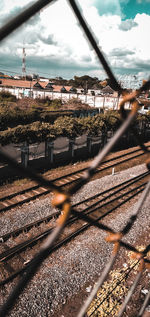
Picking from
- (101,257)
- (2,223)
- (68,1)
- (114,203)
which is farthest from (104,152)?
(114,203)

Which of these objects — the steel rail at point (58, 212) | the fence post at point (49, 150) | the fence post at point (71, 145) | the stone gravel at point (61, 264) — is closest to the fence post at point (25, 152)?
the fence post at point (49, 150)

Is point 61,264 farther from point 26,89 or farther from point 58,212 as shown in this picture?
point 26,89

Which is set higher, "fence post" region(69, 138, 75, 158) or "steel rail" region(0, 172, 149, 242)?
"fence post" region(69, 138, 75, 158)

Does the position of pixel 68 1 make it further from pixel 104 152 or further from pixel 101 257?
pixel 101 257

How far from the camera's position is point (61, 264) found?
6.61 meters

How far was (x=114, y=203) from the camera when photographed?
1053 cm

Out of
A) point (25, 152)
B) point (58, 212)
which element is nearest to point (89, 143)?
point (25, 152)

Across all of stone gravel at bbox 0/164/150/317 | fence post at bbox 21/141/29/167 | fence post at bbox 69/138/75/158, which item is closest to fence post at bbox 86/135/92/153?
fence post at bbox 69/138/75/158

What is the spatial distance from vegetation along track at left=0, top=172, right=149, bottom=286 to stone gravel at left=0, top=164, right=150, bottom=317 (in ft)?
1.02

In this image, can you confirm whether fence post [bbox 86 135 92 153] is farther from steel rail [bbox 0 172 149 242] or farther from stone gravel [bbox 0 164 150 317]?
stone gravel [bbox 0 164 150 317]

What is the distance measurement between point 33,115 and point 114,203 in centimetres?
2111

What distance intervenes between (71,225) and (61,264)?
80.6 inches

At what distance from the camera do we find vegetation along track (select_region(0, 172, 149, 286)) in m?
6.48

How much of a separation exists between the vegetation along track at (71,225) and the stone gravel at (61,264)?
0.31 m
